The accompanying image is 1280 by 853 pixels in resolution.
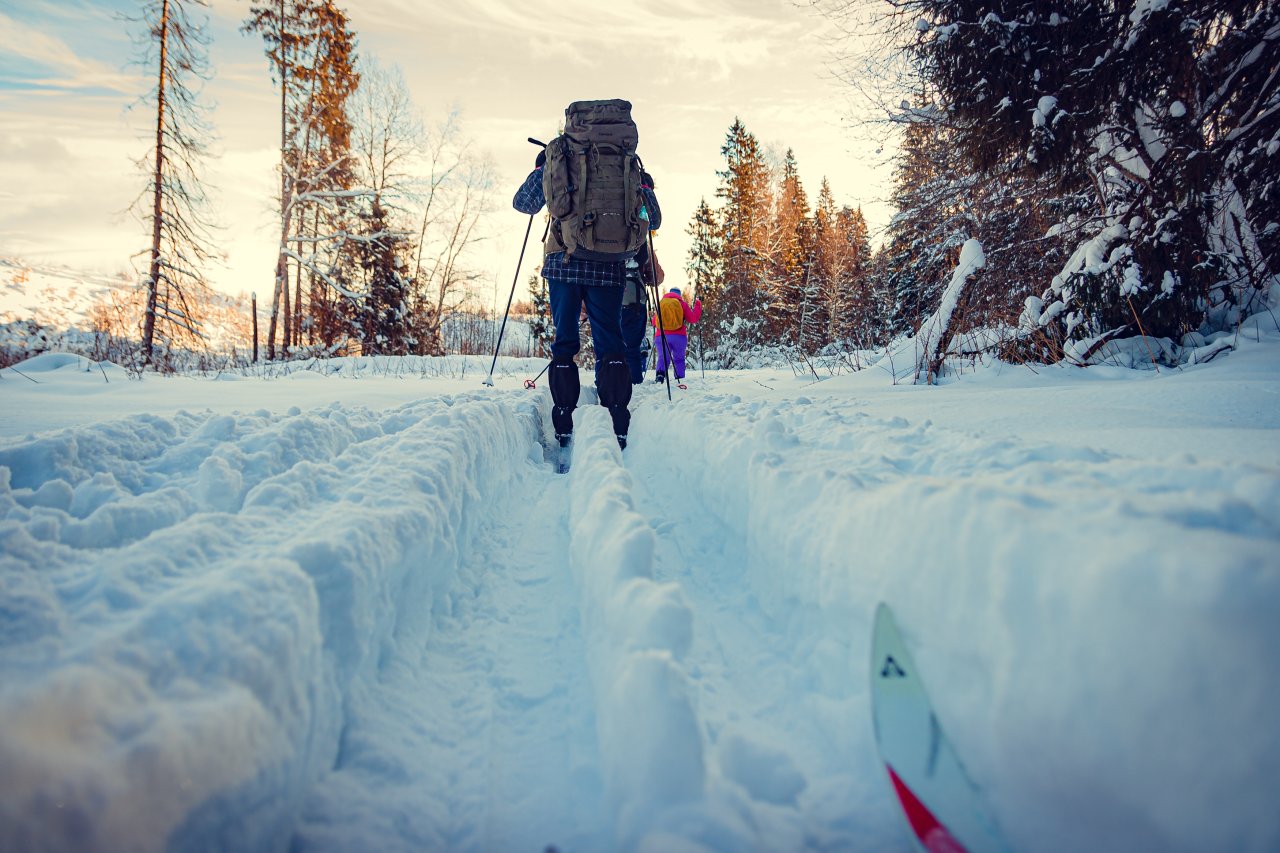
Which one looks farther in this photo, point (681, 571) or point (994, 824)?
point (681, 571)

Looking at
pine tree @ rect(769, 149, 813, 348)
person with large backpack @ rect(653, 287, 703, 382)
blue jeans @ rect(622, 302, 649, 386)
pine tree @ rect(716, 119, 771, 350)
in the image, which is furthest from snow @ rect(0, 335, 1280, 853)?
pine tree @ rect(716, 119, 771, 350)

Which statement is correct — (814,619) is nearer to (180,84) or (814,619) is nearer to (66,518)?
(66,518)

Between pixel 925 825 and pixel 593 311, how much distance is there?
3.50m

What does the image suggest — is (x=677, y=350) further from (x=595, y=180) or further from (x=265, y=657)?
(x=265, y=657)

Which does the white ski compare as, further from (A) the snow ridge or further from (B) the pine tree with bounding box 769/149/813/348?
(B) the pine tree with bounding box 769/149/813/348

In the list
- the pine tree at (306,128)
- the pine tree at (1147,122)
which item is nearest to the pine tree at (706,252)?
the pine tree at (306,128)

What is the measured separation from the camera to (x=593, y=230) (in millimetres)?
3678

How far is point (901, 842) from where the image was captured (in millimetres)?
963

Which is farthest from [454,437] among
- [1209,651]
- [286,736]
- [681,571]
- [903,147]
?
[903,147]

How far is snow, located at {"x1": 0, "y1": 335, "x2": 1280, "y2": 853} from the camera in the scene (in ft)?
2.58

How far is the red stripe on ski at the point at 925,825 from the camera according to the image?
88cm

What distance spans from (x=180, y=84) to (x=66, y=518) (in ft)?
63.6

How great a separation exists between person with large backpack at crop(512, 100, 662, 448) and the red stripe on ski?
3173mm

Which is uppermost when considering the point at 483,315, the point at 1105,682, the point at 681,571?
the point at 483,315
